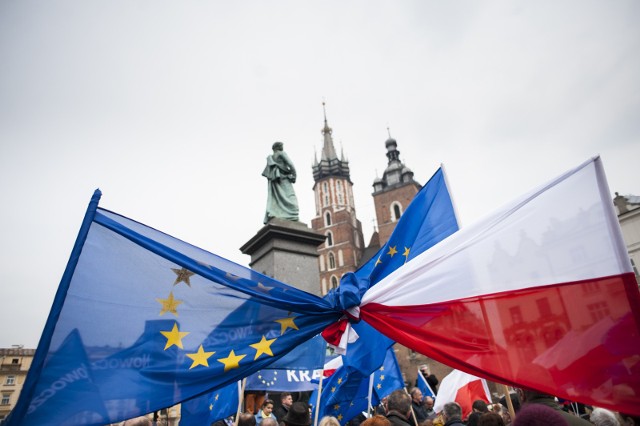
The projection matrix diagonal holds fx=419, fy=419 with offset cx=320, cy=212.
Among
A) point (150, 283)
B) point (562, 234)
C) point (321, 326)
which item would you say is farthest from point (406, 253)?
point (150, 283)

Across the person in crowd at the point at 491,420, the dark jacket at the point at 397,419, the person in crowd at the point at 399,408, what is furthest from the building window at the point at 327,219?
the person in crowd at the point at 491,420

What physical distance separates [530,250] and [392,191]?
48.9m

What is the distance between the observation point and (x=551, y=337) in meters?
2.74

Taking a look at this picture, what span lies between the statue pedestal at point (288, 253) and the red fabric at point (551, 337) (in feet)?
12.9

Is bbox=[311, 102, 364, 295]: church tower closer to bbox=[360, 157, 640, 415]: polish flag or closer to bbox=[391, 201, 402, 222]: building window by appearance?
bbox=[391, 201, 402, 222]: building window

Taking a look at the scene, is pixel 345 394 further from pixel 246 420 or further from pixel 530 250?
pixel 530 250

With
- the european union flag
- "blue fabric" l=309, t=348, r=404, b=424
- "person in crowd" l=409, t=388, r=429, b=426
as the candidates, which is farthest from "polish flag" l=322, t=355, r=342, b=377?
the european union flag

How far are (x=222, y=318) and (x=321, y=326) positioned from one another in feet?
2.88

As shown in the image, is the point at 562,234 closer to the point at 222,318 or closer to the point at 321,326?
the point at 321,326

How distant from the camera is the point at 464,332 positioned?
313cm

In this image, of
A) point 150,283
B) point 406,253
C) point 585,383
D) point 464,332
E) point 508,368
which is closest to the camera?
point 585,383

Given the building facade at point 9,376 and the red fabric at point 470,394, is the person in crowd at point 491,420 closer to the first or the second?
the red fabric at point 470,394

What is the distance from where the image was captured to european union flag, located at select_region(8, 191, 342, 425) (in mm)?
2754

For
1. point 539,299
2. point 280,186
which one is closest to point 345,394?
point 539,299
